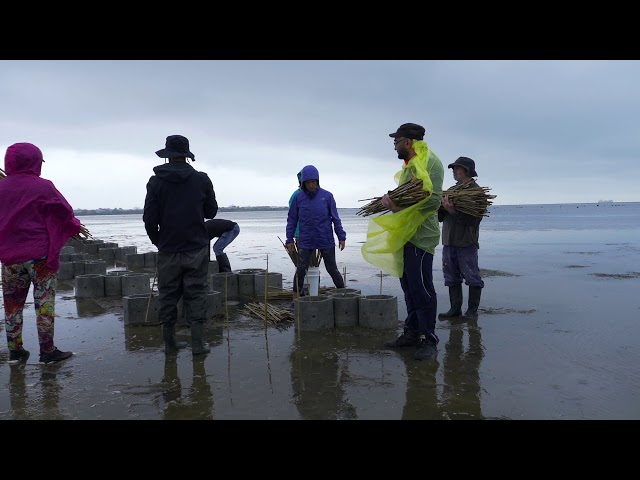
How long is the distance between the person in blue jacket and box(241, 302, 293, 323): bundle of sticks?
55 centimetres

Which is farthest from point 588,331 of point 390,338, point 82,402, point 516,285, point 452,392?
point 82,402

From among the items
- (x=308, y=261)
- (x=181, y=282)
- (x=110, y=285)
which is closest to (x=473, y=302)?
(x=308, y=261)

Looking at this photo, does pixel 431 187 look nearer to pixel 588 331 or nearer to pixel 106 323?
pixel 588 331

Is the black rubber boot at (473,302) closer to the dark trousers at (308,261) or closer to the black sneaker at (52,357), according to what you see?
the dark trousers at (308,261)

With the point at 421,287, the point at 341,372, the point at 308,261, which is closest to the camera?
the point at 341,372

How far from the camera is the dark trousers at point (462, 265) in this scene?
5.88 meters

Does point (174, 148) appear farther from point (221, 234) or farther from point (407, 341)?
point (221, 234)

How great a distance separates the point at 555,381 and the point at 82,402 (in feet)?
13.0

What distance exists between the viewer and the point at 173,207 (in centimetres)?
451

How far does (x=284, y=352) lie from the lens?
4613 mm

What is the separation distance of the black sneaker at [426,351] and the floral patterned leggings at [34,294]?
151 inches

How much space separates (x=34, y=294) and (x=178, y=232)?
1.61 meters

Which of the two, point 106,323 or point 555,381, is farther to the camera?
point 106,323
